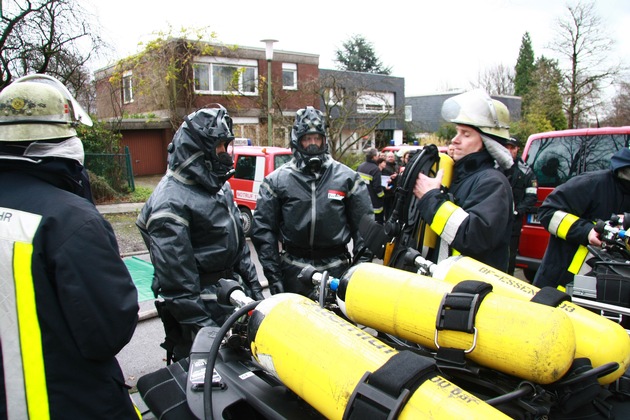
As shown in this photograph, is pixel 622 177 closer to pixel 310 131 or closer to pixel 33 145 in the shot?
pixel 310 131

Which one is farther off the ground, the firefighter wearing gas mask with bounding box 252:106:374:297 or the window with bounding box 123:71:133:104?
the window with bounding box 123:71:133:104

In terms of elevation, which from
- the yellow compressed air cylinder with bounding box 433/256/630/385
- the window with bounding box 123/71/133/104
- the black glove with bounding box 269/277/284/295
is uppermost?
the window with bounding box 123/71/133/104

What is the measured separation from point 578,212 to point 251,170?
752 centimetres

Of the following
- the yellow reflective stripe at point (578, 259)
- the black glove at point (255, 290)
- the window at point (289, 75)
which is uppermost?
the window at point (289, 75)

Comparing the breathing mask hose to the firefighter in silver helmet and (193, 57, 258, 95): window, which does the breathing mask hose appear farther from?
(193, 57, 258, 95): window

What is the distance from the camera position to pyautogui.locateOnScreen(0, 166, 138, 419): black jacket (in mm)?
1474

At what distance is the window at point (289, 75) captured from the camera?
26273mm

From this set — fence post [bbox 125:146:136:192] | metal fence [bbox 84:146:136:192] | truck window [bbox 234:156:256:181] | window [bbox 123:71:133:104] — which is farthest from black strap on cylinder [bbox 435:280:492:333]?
window [bbox 123:71:133:104]

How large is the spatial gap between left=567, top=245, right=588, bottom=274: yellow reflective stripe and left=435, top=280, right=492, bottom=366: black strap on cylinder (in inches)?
84.8

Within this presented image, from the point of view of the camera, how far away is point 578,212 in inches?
125

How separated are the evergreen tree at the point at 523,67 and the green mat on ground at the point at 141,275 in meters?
45.2

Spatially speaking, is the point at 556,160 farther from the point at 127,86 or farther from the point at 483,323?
the point at 127,86

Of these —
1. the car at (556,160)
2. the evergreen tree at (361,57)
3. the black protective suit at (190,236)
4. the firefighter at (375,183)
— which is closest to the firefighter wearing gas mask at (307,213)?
the black protective suit at (190,236)

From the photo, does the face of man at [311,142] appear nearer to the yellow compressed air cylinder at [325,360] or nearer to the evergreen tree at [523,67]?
the yellow compressed air cylinder at [325,360]
